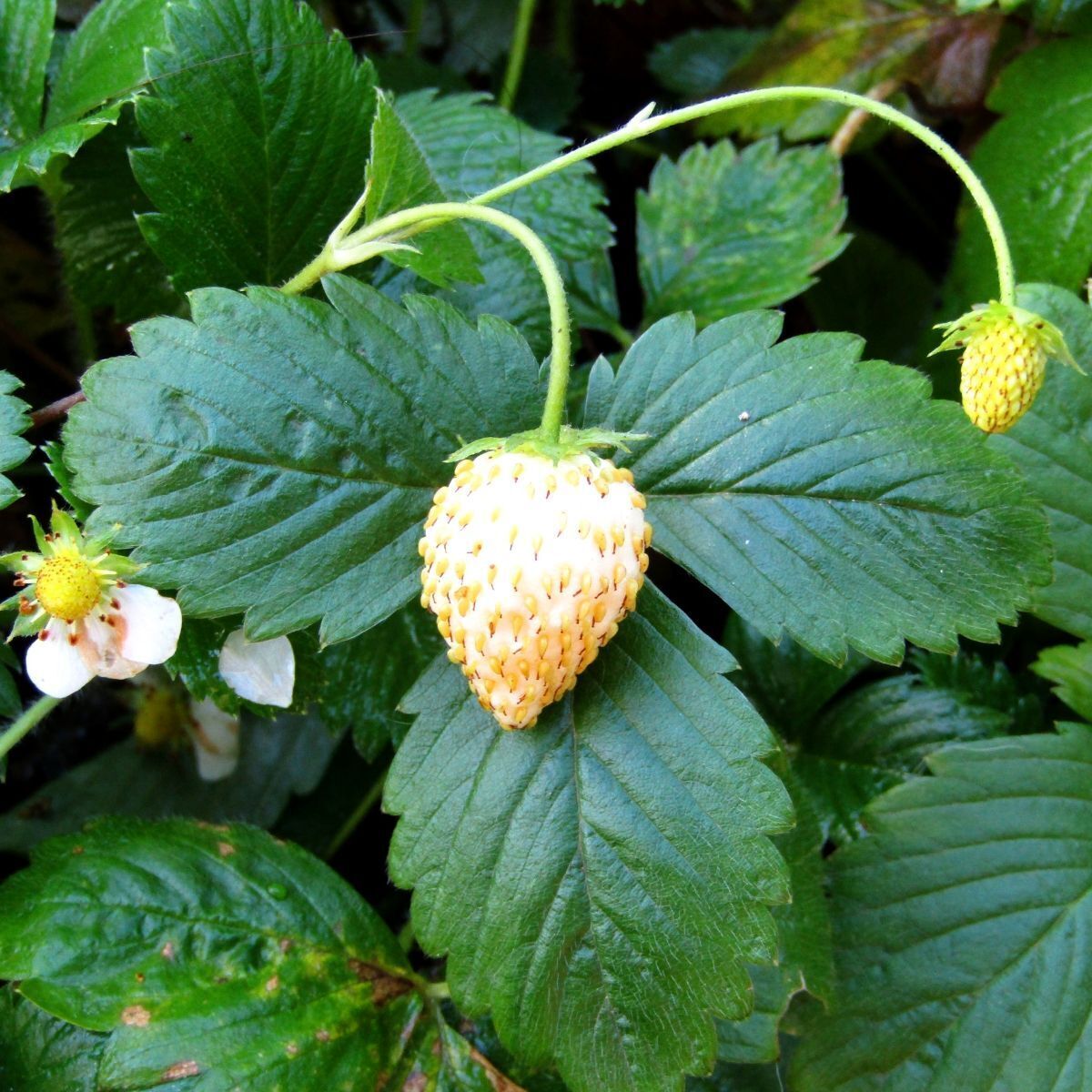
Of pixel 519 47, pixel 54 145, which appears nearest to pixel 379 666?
pixel 54 145

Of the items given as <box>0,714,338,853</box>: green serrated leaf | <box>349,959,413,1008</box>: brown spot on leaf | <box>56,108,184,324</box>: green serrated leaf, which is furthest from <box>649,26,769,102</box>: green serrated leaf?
<box>349,959,413,1008</box>: brown spot on leaf

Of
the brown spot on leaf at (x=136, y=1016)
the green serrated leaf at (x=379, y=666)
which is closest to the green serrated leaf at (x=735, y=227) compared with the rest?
the green serrated leaf at (x=379, y=666)

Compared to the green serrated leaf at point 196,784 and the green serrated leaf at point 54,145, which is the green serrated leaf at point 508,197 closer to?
the green serrated leaf at point 54,145

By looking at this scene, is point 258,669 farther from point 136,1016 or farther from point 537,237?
point 537,237

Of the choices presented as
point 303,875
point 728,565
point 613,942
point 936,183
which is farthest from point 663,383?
point 936,183

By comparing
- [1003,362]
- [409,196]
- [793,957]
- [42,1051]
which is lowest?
[793,957]

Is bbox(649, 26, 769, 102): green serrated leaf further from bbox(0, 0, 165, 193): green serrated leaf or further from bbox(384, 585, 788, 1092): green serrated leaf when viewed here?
bbox(384, 585, 788, 1092): green serrated leaf

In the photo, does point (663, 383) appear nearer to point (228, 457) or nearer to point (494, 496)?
point (494, 496)
